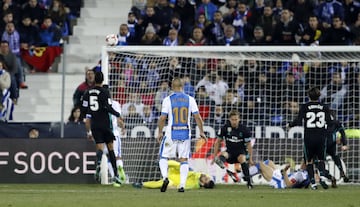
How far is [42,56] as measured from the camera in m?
30.2

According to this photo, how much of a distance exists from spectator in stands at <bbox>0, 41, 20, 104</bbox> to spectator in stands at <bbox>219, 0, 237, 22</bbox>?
5.13m

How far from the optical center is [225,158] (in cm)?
2309

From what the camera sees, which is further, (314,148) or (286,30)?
(286,30)

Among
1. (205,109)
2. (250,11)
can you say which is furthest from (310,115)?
(250,11)

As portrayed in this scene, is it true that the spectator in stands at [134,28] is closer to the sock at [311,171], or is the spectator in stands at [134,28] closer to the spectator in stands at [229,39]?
the spectator in stands at [229,39]

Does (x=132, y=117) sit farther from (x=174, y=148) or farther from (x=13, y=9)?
(x=13, y=9)

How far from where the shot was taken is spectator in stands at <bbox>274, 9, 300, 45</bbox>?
95.1 ft

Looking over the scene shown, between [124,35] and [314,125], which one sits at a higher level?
[124,35]

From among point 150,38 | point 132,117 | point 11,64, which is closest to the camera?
point 132,117

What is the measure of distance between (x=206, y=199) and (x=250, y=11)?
1286 cm

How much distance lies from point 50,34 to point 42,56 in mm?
605

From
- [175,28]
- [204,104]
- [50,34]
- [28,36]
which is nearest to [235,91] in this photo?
[204,104]

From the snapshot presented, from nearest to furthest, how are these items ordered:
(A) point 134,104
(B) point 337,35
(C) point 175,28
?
(A) point 134,104 → (B) point 337,35 → (C) point 175,28

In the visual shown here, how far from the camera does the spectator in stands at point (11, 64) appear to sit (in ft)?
94.4
